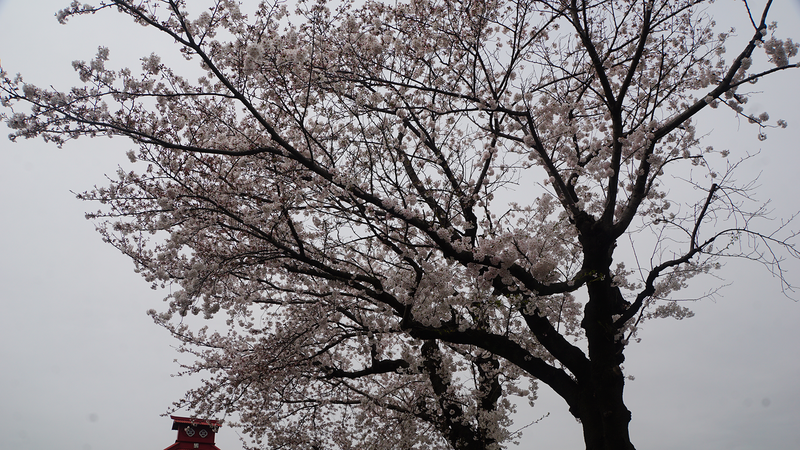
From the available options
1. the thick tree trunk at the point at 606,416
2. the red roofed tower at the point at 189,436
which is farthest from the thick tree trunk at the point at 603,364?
the red roofed tower at the point at 189,436

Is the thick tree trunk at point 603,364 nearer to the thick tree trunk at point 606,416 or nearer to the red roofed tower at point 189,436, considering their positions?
the thick tree trunk at point 606,416

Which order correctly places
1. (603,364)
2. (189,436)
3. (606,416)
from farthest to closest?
(189,436)
(603,364)
(606,416)

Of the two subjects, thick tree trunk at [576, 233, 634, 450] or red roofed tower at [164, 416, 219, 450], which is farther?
red roofed tower at [164, 416, 219, 450]

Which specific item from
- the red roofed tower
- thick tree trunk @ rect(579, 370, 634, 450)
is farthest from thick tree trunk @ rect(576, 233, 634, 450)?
the red roofed tower

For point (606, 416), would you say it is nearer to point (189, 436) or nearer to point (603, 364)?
point (603, 364)

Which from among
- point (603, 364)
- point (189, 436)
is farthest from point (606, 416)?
point (189, 436)

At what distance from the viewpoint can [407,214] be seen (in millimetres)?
5527

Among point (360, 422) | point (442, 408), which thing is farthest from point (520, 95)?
point (360, 422)

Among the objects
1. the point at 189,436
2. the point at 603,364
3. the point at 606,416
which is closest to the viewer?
the point at 606,416

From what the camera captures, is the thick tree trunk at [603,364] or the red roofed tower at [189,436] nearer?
the thick tree trunk at [603,364]

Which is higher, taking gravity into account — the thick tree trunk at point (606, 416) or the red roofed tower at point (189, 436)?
the red roofed tower at point (189, 436)

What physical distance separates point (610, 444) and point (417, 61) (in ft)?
18.5

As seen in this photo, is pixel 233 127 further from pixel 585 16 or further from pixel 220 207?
pixel 585 16

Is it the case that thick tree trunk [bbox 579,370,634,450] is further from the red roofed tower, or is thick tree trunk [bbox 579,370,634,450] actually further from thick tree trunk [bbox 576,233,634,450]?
the red roofed tower
